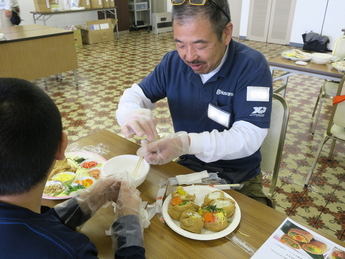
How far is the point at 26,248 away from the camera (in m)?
0.54

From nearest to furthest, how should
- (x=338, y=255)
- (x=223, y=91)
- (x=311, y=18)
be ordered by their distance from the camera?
(x=338, y=255), (x=223, y=91), (x=311, y=18)

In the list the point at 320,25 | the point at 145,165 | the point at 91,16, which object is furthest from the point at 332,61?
the point at 91,16

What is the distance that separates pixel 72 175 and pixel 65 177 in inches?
1.0

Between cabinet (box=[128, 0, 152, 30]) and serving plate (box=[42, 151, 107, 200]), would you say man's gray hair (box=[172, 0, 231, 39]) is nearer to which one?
serving plate (box=[42, 151, 107, 200])

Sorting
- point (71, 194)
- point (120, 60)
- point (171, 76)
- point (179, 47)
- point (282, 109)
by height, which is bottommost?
point (120, 60)

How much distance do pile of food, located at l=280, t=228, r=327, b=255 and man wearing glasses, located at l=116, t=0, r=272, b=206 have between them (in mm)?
380

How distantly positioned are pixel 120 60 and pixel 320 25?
4216 millimetres

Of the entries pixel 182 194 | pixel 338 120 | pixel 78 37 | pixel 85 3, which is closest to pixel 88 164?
pixel 182 194

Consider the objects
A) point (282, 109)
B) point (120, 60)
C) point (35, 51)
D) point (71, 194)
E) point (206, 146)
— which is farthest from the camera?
point (120, 60)

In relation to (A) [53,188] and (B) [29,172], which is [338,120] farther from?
(B) [29,172]

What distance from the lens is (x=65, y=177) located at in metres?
1.03

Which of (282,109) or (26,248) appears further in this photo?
(282,109)

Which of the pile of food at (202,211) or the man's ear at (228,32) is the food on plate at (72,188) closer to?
the pile of food at (202,211)

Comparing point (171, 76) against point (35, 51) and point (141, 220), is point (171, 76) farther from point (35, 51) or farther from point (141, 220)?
point (35, 51)
